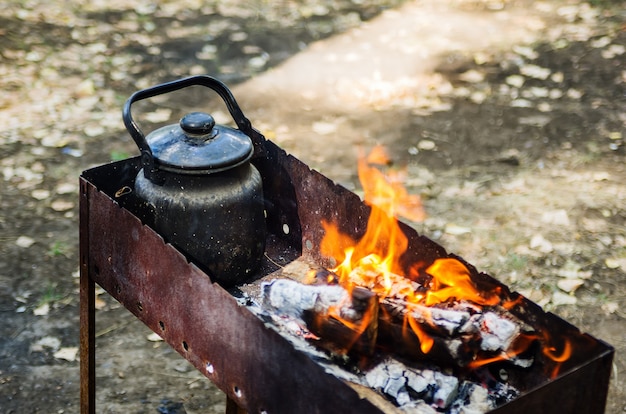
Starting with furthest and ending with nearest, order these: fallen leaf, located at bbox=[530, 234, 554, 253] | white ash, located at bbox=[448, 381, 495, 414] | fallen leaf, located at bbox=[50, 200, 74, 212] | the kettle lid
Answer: fallen leaf, located at bbox=[50, 200, 74, 212] < fallen leaf, located at bbox=[530, 234, 554, 253] < the kettle lid < white ash, located at bbox=[448, 381, 495, 414]

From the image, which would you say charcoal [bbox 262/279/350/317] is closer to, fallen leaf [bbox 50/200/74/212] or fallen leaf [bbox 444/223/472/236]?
fallen leaf [bbox 444/223/472/236]

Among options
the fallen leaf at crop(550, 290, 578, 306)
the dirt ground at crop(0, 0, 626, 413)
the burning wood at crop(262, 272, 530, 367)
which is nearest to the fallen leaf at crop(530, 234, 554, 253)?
the dirt ground at crop(0, 0, 626, 413)

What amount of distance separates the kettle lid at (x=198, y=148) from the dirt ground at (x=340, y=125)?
1.72 metres

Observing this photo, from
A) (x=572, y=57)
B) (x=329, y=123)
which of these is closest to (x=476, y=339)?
(x=329, y=123)

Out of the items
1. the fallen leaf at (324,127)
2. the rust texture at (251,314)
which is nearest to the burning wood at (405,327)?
the rust texture at (251,314)

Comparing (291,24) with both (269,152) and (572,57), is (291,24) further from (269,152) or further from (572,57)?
(269,152)

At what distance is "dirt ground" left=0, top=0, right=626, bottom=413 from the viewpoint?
15.7 ft

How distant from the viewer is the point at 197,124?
10.3 ft

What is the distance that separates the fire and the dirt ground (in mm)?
1395

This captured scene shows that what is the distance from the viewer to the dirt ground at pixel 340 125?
15.7 ft

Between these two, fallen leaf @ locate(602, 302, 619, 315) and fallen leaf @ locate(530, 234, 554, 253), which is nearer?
fallen leaf @ locate(602, 302, 619, 315)

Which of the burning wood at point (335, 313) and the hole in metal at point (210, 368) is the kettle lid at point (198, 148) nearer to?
the burning wood at point (335, 313)

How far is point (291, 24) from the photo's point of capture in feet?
30.4

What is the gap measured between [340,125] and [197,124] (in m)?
4.11
